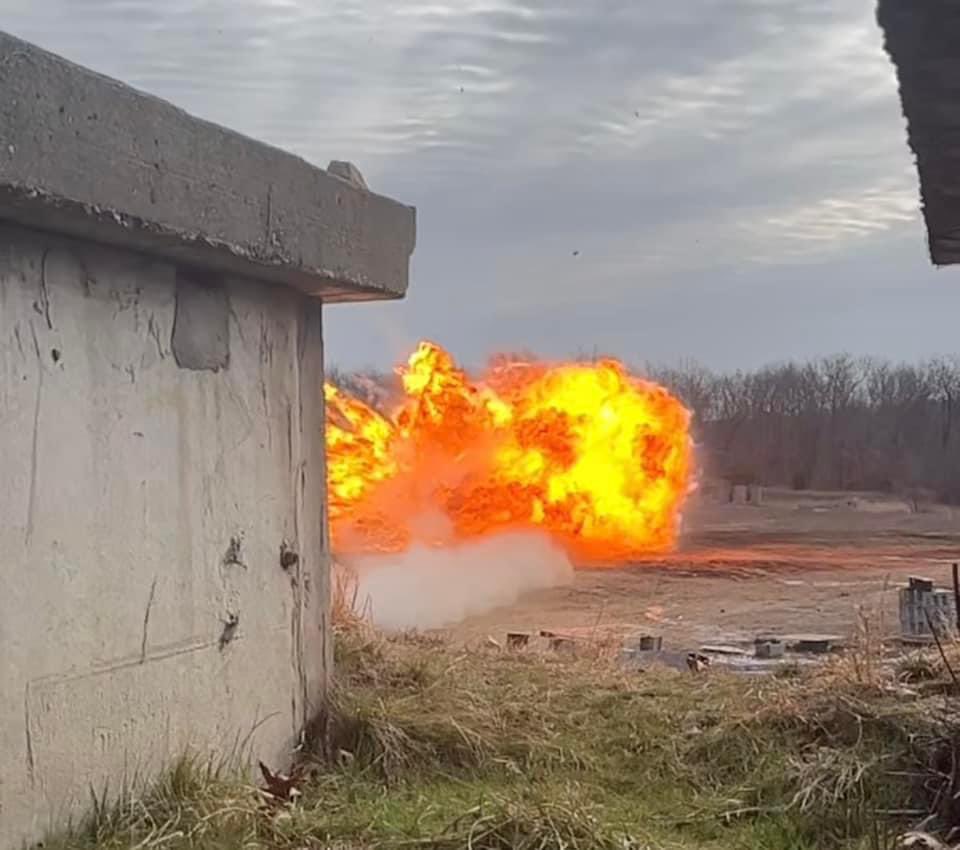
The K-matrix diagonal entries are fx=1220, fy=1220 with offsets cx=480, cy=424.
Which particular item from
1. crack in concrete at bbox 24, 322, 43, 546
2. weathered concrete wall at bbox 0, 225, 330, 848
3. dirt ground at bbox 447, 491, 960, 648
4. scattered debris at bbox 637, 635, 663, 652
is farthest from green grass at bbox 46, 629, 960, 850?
scattered debris at bbox 637, 635, 663, 652

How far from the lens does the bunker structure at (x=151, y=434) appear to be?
3.80m

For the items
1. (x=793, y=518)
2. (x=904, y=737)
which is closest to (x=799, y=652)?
(x=904, y=737)

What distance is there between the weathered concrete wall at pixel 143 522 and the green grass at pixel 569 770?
0.27m

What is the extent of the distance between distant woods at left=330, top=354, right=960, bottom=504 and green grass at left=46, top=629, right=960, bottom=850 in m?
37.2

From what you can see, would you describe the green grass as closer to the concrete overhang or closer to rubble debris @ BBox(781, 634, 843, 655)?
the concrete overhang

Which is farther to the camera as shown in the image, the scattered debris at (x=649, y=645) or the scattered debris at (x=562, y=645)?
the scattered debris at (x=649, y=645)

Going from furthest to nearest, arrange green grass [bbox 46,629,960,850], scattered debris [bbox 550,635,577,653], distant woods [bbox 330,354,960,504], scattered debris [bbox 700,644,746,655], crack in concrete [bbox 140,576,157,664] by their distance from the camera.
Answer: distant woods [bbox 330,354,960,504], scattered debris [bbox 700,644,746,655], scattered debris [bbox 550,635,577,653], crack in concrete [bbox 140,576,157,664], green grass [bbox 46,629,960,850]

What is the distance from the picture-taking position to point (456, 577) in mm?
21734

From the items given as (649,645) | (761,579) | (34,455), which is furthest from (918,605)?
(34,455)

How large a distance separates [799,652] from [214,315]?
915 centimetres

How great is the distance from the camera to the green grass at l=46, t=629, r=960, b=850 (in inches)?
165

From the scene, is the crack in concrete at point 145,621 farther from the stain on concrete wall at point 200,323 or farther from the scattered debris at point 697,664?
the scattered debris at point 697,664

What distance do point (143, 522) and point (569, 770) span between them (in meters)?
2.22

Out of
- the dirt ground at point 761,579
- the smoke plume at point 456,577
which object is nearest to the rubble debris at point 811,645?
the dirt ground at point 761,579
